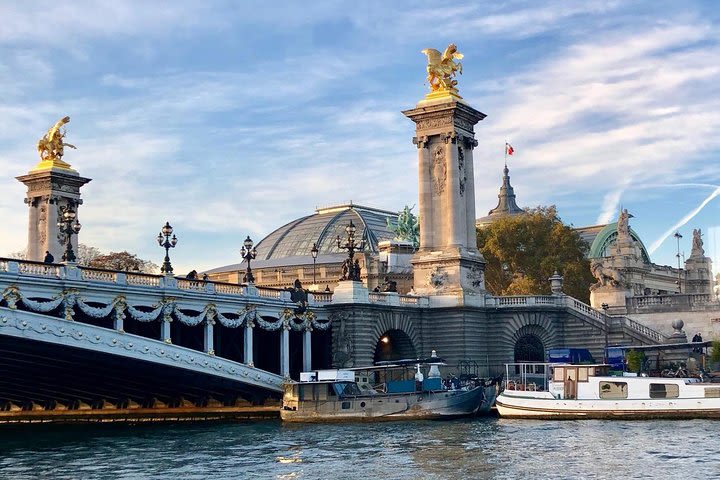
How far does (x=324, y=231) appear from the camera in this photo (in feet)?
482

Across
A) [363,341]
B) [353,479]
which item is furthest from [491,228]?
[353,479]

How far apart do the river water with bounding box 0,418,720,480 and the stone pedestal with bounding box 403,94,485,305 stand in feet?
56.6

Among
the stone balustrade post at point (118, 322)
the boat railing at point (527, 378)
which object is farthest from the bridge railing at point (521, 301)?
the stone balustrade post at point (118, 322)

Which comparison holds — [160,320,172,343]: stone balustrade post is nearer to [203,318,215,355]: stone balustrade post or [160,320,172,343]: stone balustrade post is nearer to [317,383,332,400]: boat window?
[203,318,215,355]: stone balustrade post

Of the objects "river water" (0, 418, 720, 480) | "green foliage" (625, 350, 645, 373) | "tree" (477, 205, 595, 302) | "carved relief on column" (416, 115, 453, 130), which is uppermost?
"carved relief on column" (416, 115, 453, 130)

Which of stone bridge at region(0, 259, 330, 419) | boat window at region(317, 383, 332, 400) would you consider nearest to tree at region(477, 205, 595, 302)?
stone bridge at region(0, 259, 330, 419)

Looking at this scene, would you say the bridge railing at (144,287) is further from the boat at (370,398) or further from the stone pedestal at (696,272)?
the stone pedestal at (696,272)

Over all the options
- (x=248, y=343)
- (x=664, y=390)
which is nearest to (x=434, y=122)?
(x=248, y=343)

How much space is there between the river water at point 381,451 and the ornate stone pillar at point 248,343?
5404mm

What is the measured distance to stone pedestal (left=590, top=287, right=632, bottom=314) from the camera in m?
78.6

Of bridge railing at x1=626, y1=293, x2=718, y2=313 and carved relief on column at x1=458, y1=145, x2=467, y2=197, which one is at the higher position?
carved relief on column at x1=458, y1=145, x2=467, y2=197

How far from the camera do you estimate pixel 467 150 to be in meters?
78.8

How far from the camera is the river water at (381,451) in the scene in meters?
39.7

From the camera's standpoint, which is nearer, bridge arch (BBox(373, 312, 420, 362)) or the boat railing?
the boat railing
